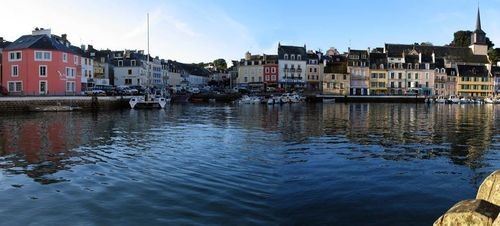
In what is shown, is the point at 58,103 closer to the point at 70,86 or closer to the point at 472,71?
the point at 70,86

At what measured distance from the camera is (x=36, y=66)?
70.5m

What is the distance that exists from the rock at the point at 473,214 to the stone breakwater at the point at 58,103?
64.4 metres

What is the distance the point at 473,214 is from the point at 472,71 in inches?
5512

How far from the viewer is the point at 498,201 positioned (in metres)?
6.14

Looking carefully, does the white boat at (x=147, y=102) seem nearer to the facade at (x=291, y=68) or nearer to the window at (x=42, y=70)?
the window at (x=42, y=70)

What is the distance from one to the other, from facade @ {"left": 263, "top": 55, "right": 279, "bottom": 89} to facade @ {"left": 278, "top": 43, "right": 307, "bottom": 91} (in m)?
1.34

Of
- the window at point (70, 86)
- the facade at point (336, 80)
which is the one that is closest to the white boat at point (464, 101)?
the facade at point (336, 80)

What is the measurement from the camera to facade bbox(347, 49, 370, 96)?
12125 cm

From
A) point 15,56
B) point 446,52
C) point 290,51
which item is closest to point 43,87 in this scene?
point 15,56

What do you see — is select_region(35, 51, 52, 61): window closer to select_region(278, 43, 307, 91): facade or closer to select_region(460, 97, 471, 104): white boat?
select_region(278, 43, 307, 91): facade

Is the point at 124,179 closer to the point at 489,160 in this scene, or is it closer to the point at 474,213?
the point at 474,213

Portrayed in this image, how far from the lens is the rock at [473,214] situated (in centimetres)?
572

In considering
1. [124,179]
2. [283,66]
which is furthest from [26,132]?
[283,66]

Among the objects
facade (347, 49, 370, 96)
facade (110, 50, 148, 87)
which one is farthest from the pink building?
facade (347, 49, 370, 96)
